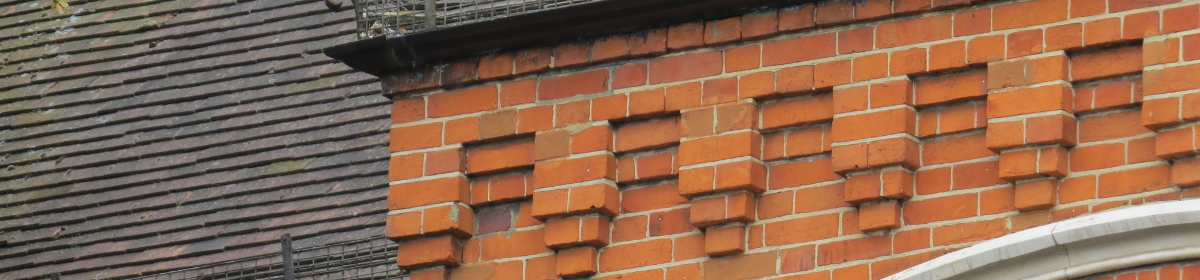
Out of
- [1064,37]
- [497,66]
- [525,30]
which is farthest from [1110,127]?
[497,66]

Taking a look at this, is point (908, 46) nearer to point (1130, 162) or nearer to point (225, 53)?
point (1130, 162)

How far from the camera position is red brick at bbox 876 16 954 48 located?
20.9ft

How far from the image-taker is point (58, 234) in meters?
10.9

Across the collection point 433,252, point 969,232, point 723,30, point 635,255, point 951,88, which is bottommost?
point 969,232

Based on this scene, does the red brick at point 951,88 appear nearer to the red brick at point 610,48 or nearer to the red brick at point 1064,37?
the red brick at point 1064,37

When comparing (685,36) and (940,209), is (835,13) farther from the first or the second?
(940,209)

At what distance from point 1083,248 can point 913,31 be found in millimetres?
870

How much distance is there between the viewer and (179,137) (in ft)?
36.7

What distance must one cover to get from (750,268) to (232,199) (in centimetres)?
460

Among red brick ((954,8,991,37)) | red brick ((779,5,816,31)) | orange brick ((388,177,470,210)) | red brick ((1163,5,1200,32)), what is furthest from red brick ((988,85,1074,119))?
orange brick ((388,177,470,210))

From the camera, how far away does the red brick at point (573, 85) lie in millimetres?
6973

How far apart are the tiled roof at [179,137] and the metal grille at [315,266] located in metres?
0.12

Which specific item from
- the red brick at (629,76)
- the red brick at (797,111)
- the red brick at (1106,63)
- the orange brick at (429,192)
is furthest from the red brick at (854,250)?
the orange brick at (429,192)

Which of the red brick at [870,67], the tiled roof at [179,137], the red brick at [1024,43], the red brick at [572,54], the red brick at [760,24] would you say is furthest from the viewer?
the tiled roof at [179,137]
